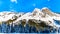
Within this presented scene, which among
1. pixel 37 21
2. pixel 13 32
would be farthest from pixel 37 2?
pixel 13 32

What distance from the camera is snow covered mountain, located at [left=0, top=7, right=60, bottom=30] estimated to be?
3.51 metres

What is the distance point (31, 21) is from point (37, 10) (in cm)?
21

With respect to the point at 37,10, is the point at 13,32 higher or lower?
lower

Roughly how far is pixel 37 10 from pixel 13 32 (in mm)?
550

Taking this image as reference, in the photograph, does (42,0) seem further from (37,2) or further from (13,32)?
(13,32)

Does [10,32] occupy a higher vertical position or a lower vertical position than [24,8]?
lower

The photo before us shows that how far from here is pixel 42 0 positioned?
3650 millimetres

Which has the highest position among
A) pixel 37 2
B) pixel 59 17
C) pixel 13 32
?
pixel 37 2

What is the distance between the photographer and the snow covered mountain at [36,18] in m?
3.51

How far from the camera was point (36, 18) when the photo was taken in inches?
140

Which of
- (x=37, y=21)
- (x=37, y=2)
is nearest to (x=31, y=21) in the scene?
(x=37, y=21)

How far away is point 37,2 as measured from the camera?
145 inches

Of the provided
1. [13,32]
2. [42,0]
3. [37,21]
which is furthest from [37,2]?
[13,32]

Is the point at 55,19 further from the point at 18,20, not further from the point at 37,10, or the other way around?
the point at 18,20
